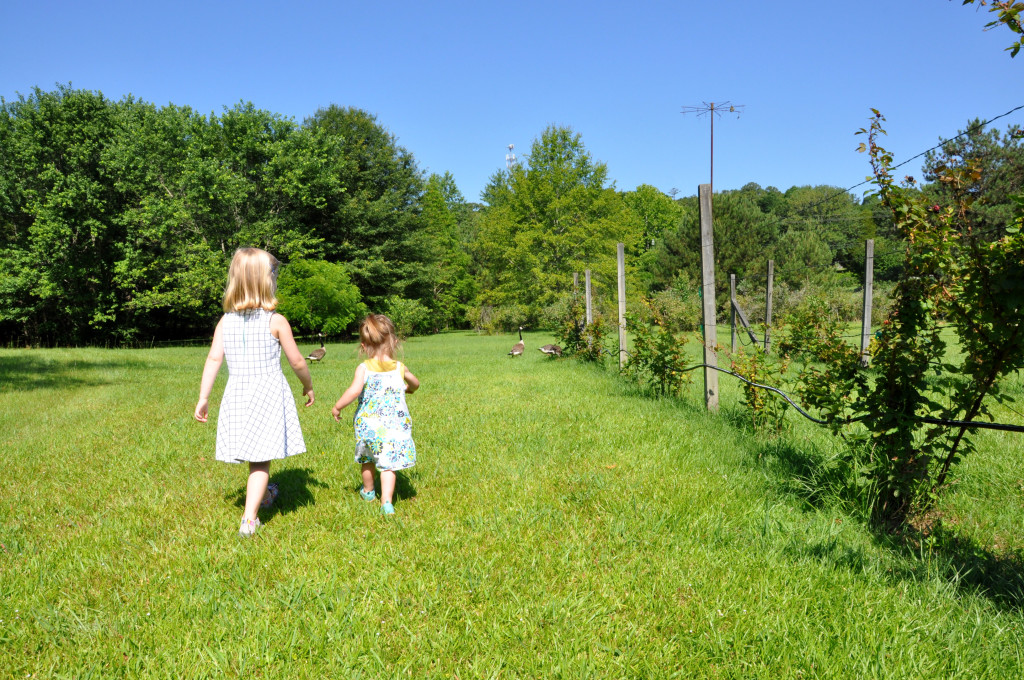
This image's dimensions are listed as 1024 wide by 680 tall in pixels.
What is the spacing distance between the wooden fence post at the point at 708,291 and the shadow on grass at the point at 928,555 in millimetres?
2851

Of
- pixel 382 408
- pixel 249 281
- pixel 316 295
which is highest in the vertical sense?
pixel 249 281

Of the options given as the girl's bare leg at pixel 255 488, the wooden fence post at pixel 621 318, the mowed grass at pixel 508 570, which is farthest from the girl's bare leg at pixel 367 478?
the wooden fence post at pixel 621 318

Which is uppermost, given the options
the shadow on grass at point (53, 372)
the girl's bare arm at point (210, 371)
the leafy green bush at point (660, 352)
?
the girl's bare arm at point (210, 371)

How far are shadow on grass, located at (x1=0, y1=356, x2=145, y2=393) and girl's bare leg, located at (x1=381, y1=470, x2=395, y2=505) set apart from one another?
10407 mm

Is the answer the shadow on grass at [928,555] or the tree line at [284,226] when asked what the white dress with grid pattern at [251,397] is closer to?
the shadow on grass at [928,555]

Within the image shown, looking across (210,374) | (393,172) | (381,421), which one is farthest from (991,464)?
(393,172)

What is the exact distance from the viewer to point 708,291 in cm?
723

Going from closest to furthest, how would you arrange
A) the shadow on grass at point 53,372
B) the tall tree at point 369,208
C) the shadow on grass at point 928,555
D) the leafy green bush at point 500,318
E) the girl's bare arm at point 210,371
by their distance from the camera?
the shadow on grass at point 928,555 → the girl's bare arm at point 210,371 → the shadow on grass at point 53,372 → the tall tree at point 369,208 → the leafy green bush at point 500,318

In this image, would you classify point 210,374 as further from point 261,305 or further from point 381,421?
point 381,421

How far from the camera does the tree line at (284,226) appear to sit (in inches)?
1197

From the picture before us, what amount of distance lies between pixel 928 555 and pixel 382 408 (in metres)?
3.62

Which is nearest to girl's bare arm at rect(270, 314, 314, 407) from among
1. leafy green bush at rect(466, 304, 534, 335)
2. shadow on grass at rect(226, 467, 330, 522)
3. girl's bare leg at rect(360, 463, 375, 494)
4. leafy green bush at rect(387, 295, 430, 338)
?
girl's bare leg at rect(360, 463, 375, 494)

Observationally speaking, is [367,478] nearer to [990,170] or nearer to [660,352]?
[660,352]

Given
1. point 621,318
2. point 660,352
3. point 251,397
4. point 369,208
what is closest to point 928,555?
point 251,397
